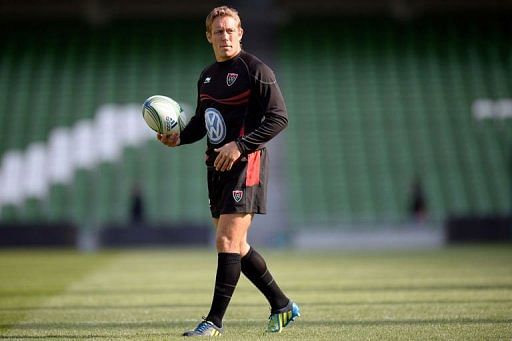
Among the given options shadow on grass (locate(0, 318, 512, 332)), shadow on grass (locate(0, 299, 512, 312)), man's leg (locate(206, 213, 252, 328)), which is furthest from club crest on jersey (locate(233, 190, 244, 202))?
shadow on grass (locate(0, 299, 512, 312))

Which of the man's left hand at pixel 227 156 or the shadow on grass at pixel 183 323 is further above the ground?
the man's left hand at pixel 227 156

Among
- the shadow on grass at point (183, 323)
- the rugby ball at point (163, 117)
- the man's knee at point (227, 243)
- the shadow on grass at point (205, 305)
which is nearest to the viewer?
the man's knee at point (227, 243)

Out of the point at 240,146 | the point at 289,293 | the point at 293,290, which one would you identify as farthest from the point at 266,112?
the point at 293,290

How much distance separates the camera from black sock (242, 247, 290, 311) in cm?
621

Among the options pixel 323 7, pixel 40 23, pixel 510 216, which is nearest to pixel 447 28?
pixel 323 7

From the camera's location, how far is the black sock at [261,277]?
6215 millimetres

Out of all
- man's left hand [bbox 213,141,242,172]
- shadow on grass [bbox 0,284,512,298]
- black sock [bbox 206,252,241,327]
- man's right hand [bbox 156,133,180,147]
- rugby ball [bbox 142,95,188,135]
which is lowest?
shadow on grass [bbox 0,284,512,298]

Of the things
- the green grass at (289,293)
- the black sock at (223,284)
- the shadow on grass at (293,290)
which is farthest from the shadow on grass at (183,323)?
the shadow on grass at (293,290)

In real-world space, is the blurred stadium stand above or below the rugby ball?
above

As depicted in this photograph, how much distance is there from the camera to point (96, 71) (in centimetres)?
2811

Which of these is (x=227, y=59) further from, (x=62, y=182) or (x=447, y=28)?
(x=447, y=28)

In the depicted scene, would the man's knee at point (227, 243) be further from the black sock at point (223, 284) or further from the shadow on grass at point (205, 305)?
the shadow on grass at point (205, 305)

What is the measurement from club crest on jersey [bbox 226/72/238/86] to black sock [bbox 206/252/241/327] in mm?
1139

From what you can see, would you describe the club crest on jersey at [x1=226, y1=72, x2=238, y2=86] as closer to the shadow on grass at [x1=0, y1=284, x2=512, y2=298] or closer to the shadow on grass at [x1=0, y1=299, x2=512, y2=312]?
the shadow on grass at [x1=0, y1=299, x2=512, y2=312]
